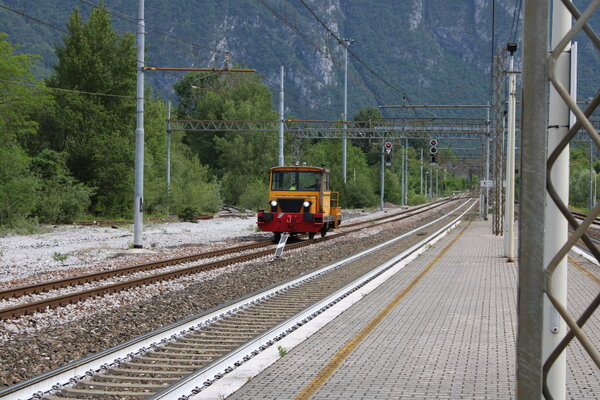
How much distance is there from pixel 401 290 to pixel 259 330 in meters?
4.97

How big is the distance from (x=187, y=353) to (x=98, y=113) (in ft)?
131

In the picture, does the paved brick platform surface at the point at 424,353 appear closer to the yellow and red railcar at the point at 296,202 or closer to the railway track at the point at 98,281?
the railway track at the point at 98,281

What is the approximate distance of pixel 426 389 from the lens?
707cm

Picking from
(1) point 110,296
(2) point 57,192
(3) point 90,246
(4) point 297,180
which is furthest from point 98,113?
(1) point 110,296

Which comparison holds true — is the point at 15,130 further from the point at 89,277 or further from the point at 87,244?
the point at 89,277

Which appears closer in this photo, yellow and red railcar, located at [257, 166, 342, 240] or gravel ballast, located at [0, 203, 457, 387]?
gravel ballast, located at [0, 203, 457, 387]

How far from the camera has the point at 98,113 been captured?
46812mm

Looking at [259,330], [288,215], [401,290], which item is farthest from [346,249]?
[259,330]

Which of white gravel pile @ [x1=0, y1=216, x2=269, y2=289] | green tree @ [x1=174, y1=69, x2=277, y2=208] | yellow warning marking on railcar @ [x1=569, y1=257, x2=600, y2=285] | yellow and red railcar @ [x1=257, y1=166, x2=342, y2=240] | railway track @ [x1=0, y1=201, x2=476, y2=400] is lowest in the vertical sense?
white gravel pile @ [x1=0, y1=216, x2=269, y2=289]

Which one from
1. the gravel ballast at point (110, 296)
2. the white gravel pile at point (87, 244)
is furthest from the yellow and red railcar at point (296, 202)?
the white gravel pile at point (87, 244)

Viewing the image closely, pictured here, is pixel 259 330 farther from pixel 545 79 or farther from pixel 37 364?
pixel 545 79

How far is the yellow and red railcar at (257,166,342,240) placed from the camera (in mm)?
30625

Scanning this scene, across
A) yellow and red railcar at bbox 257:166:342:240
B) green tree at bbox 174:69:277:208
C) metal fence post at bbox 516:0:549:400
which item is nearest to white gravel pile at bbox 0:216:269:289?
yellow and red railcar at bbox 257:166:342:240

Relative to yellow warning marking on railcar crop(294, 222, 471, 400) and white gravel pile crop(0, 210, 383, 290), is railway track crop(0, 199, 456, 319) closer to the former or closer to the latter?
white gravel pile crop(0, 210, 383, 290)
